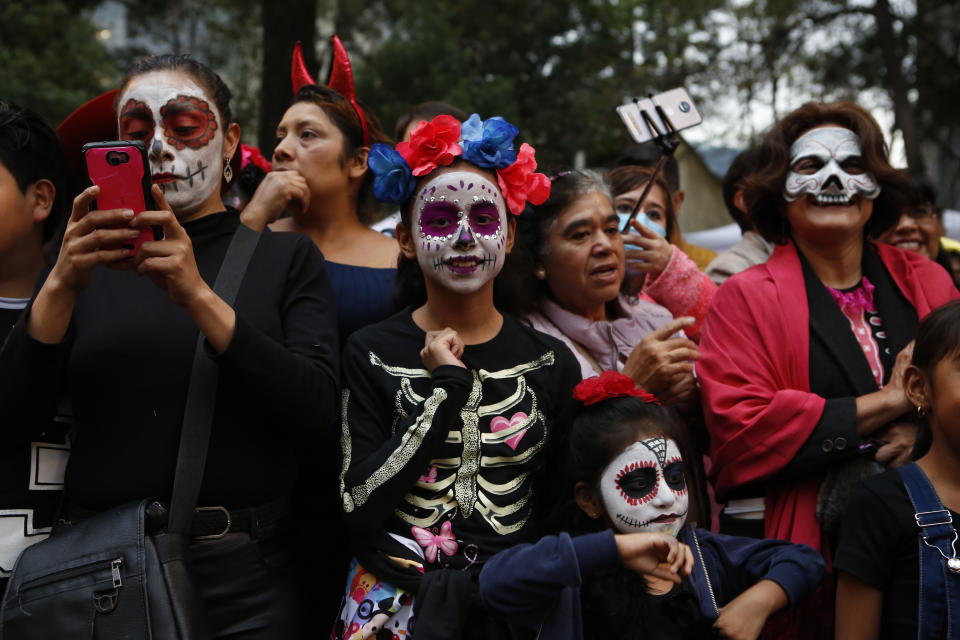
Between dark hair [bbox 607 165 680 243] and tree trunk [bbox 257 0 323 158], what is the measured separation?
12.8ft

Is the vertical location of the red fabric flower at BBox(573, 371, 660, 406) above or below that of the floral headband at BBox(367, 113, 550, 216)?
below

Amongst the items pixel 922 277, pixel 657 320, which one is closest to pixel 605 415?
pixel 657 320

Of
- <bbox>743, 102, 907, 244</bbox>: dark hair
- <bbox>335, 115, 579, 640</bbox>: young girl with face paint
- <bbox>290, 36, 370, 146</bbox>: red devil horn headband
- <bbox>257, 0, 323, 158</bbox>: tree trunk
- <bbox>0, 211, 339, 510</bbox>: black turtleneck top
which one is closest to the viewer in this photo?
<bbox>0, 211, 339, 510</bbox>: black turtleneck top

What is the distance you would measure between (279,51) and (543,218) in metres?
5.43

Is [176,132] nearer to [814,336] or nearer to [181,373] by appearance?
[181,373]

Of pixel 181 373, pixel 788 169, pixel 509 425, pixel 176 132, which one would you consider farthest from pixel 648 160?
pixel 181 373

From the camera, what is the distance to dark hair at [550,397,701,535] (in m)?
2.82

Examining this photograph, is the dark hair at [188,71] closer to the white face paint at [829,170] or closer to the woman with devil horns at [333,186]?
the woman with devil horns at [333,186]

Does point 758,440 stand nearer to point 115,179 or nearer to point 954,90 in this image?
point 115,179

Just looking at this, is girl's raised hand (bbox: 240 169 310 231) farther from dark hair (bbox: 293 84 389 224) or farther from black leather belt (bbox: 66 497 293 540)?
black leather belt (bbox: 66 497 293 540)

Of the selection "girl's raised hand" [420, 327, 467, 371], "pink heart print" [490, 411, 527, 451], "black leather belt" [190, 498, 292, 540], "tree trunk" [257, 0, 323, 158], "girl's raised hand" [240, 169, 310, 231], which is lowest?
"black leather belt" [190, 498, 292, 540]

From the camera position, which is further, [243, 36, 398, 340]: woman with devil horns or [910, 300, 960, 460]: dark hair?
[243, 36, 398, 340]: woman with devil horns

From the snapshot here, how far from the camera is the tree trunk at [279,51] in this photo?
8.12 metres

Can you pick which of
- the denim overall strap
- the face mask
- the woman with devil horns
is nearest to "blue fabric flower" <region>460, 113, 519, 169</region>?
the woman with devil horns
